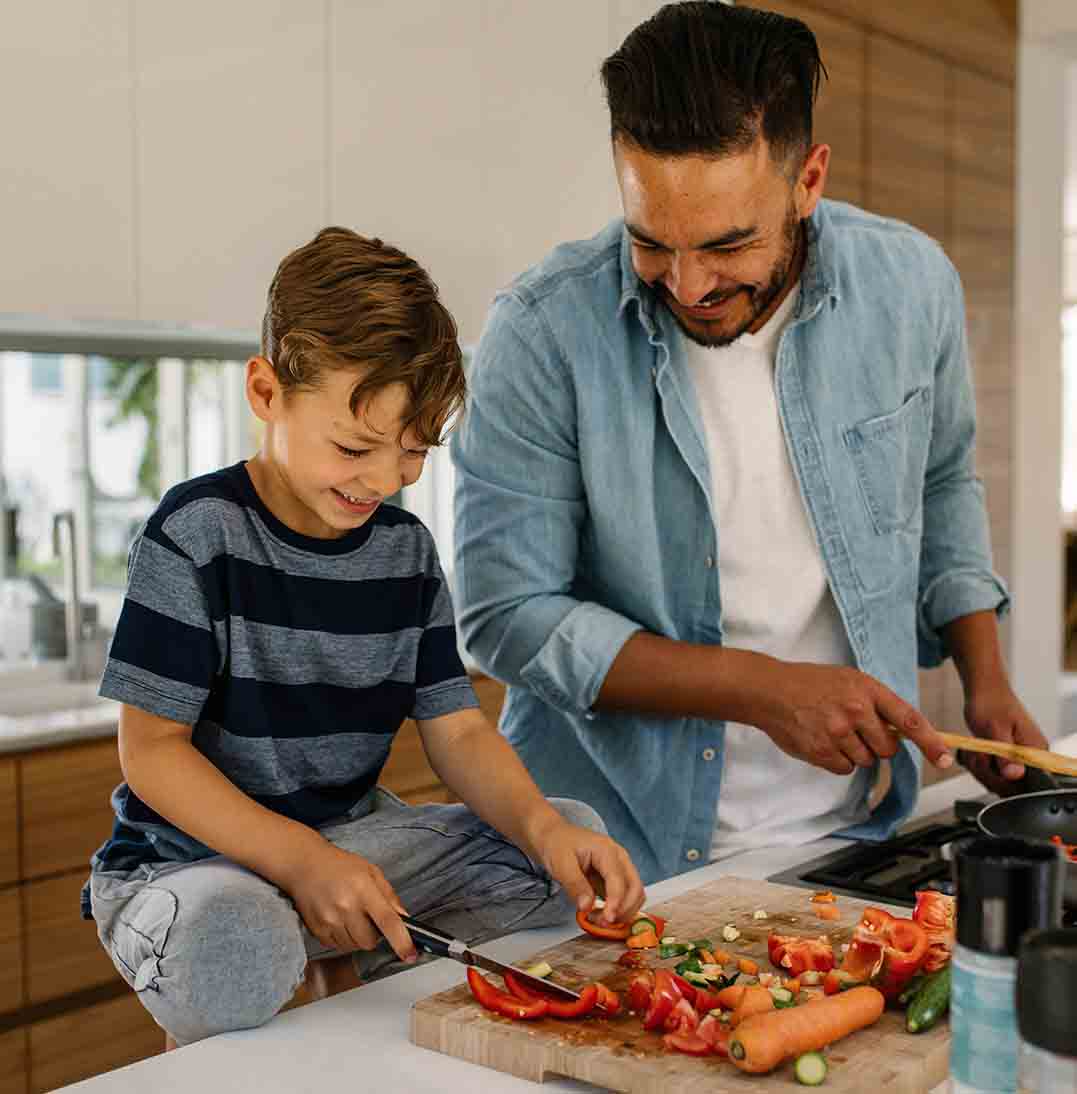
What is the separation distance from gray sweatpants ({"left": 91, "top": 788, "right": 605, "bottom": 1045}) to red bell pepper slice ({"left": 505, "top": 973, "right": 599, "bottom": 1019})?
0.58 ft

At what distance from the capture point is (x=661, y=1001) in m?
1.11

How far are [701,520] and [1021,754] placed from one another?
1.43ft

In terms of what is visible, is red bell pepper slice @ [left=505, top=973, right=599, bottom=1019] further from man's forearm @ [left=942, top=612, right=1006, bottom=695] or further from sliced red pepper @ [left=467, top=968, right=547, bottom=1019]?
man's forearm @ [left=942, top=612, right=1006, bottom=695]

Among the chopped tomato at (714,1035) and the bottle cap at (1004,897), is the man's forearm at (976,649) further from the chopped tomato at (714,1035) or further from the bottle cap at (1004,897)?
the bottle cap at (1004,897)

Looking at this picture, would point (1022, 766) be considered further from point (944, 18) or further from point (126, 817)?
point (944, 18)

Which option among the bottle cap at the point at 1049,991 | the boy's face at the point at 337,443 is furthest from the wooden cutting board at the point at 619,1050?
the boy's face at the point at 337,443

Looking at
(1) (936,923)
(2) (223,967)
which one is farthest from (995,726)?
(2) (223,967)

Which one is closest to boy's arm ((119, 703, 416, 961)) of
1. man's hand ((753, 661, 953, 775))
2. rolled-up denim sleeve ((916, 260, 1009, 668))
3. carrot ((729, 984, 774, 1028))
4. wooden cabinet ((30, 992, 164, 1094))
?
carrot ((729, 984, 774, 1028))

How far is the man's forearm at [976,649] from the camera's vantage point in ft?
6.07

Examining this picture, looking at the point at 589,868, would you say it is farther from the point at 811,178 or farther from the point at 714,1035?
the point at 811,178

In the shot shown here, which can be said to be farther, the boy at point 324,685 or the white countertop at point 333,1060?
the boy at point 324,685

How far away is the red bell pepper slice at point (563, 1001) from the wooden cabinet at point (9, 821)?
1.72m

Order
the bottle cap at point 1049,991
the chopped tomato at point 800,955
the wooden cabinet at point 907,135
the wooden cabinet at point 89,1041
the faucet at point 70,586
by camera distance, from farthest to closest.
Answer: the wooden cabinet at point 907,135
the faucet at point 70,586
the wooden cabinet at point 89,1041
the chopped tomato at point 800,955
the bottle cap at point 1049,991

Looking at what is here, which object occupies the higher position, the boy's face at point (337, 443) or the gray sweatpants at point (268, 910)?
the boy's face at point (337, 443)
